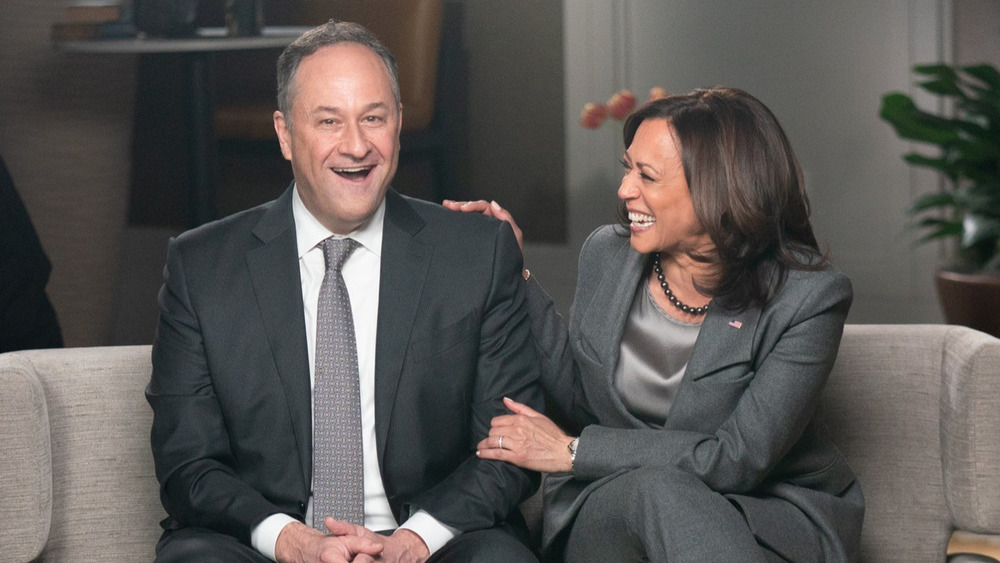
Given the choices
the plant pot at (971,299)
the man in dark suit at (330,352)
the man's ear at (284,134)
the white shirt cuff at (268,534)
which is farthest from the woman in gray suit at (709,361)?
the plant pot at (971,299)

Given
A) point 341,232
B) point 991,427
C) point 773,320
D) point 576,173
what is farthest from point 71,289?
point 991,427

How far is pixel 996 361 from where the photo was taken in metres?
2.00

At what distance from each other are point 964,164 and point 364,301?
2515 millimetres

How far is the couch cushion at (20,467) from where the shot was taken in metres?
1.91

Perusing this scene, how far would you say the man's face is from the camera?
6.19 feet

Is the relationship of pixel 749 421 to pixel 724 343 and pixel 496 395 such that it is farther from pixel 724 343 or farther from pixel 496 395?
pixel 496 395

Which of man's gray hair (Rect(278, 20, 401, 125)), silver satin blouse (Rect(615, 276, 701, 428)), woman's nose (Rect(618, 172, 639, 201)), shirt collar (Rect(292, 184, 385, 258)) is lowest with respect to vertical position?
silver satin blouse (Rect(615, 276, 701, 428))

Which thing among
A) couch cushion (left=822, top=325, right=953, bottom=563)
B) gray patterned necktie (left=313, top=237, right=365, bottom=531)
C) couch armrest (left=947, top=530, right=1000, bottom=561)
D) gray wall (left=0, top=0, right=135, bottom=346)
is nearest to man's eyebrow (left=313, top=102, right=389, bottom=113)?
gray patterned necktie (left=313, top=237, right=365, bottom=531)

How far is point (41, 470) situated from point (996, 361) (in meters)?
1.63

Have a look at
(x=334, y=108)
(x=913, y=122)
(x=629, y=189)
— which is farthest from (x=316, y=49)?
(x=913, y=122)

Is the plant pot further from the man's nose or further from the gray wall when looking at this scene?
the gray wall

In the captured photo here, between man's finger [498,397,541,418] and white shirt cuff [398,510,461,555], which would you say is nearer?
white shirt cuff [398,510,461,555]

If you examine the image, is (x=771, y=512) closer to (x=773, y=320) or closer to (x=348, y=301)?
(x=773, y=320)

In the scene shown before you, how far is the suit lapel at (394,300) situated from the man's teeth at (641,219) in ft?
1.14
